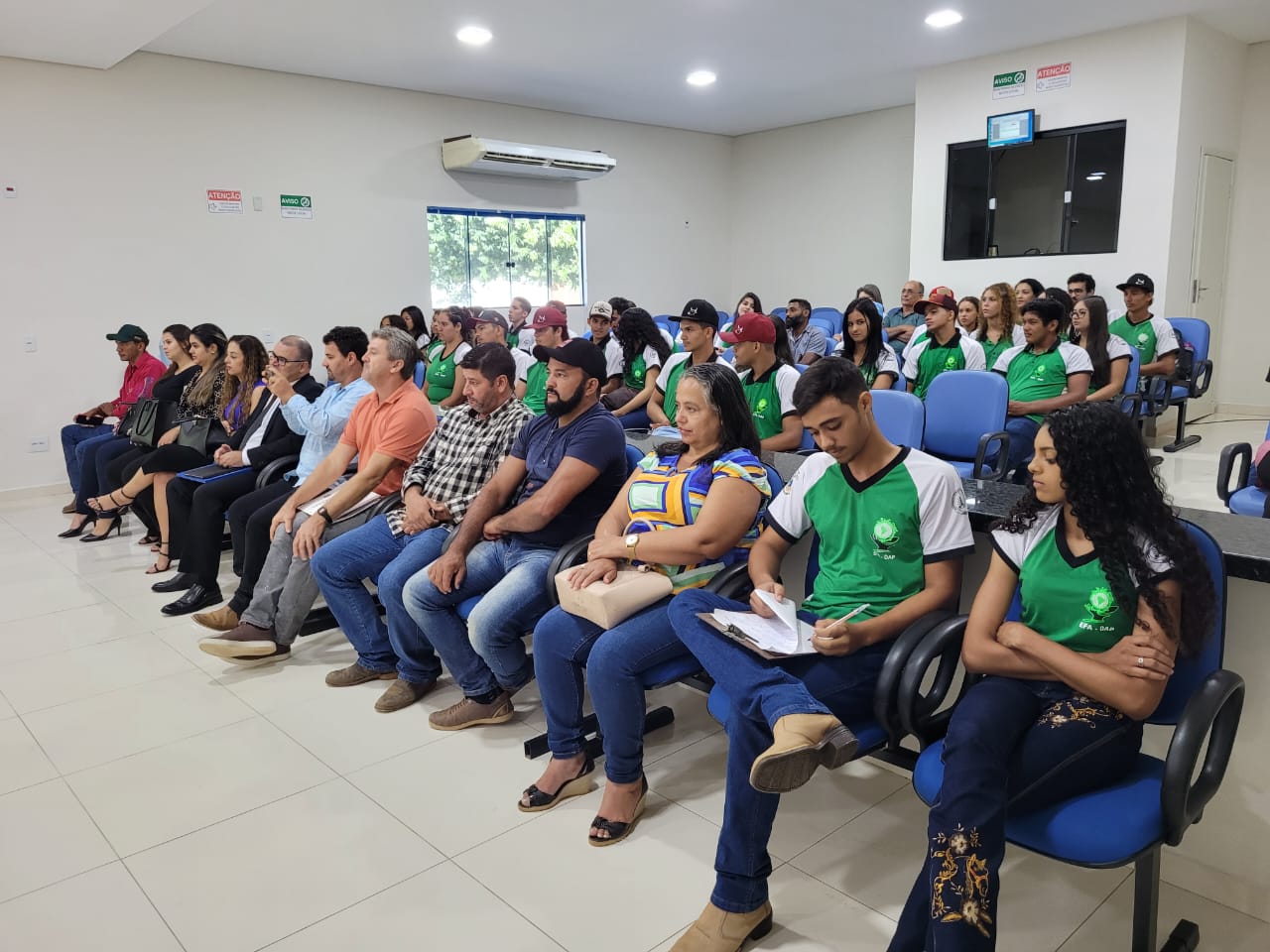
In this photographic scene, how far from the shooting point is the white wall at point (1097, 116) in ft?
22.8

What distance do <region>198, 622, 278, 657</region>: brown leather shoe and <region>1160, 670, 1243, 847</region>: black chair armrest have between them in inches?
114

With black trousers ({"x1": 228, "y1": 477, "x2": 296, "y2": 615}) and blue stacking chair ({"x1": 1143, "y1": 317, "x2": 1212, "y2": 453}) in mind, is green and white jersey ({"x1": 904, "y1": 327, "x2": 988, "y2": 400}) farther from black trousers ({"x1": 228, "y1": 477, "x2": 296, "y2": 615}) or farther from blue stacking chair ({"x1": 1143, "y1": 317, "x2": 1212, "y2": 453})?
black trousers ({"x1": 228, "y1": 477, "x2": 296, "y2": 615})

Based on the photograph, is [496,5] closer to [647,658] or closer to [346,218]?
[346,218]

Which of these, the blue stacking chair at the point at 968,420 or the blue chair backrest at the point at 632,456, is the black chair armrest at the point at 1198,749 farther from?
the blue stacking chair at the point at 968,420

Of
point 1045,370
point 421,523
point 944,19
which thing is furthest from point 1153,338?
point 421,523

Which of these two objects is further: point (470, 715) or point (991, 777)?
point (470, 715)

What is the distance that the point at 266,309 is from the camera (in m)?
7.76

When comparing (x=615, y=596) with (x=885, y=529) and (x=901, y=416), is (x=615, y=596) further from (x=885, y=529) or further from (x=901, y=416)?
(x=901, y=416)

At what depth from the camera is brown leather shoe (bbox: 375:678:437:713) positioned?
9.84 ft

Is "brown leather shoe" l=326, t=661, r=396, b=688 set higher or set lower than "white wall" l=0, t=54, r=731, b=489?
lower

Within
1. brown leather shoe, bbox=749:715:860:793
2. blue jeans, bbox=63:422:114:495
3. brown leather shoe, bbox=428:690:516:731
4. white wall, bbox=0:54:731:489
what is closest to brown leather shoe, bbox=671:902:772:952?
brown leather shoe, bbox=749:715:860:793

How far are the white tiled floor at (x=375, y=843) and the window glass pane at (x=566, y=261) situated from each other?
7.28 meters

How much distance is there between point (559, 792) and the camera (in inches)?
94.5

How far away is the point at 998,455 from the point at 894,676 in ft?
8.31
